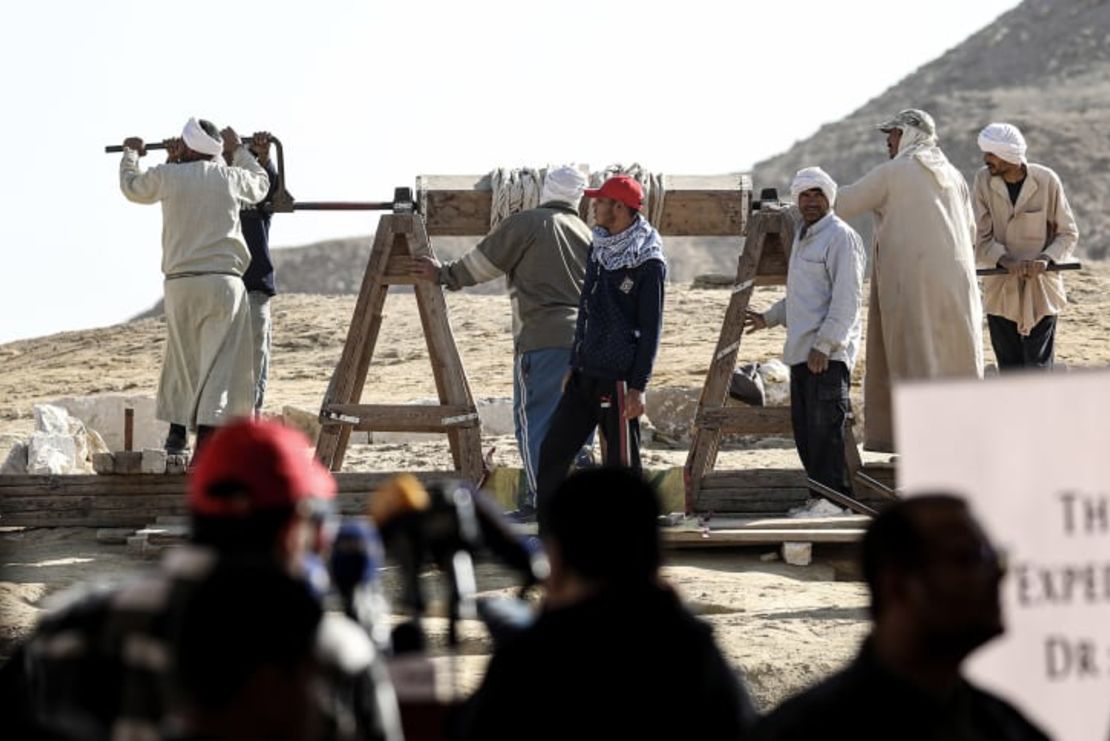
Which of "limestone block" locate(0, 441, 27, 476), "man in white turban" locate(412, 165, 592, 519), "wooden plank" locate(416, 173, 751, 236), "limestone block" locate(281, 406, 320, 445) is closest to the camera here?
"man in white turban" locate(412, 165, 592, 519)

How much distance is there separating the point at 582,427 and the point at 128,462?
10.1 ft

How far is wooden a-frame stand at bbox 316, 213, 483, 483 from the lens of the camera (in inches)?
543

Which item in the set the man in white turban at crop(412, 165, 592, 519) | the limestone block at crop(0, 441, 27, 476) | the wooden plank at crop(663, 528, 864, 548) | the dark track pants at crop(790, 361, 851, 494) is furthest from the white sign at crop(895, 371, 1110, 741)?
the limestone block at crop(0, 441, 27, 476)

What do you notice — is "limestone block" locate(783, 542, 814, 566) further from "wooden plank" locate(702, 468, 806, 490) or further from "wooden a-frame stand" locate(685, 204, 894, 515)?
"wooden plank" locate(702, 468, 806, 490)

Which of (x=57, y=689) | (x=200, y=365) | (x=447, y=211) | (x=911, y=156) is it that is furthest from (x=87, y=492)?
(x=57, y=689)

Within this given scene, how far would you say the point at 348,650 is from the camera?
4.49 metres

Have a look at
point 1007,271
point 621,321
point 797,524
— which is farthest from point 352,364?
point 1007,271

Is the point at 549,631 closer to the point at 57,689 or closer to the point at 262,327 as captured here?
the point at 57,689

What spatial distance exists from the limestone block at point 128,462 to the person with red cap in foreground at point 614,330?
2.89m

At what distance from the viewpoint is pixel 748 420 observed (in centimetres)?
1389

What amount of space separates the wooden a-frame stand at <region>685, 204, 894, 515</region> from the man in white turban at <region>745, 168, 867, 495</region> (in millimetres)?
551

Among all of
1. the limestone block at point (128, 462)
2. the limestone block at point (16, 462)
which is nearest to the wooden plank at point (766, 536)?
the limestone block at point (128, 462)

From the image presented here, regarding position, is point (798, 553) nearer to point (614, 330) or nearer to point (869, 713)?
point (614, 330)

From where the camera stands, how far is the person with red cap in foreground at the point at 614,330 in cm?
1184
